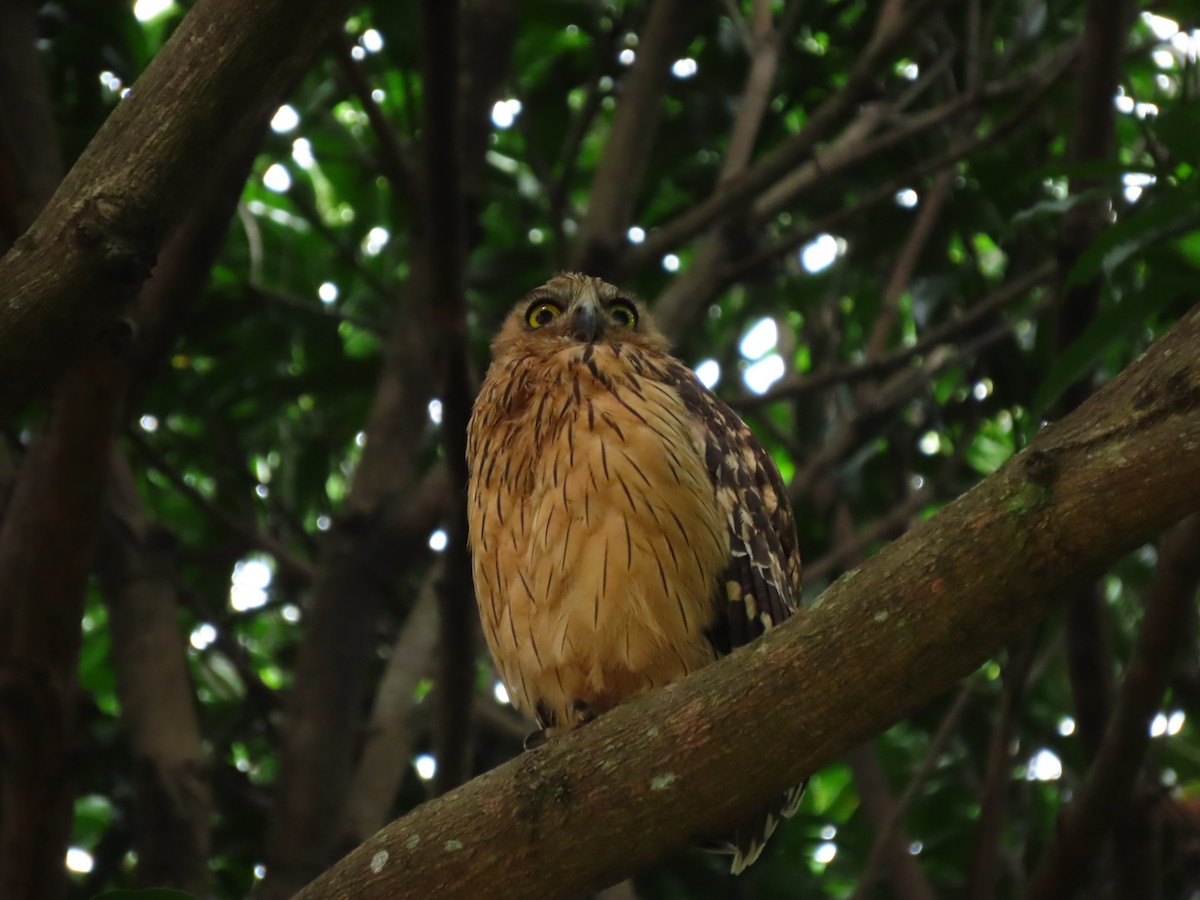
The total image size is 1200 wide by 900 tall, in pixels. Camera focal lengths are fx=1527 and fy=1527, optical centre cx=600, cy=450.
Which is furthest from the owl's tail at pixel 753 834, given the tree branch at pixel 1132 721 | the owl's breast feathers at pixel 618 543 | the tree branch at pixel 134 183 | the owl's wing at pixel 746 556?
the tree branch at pixel 134 183

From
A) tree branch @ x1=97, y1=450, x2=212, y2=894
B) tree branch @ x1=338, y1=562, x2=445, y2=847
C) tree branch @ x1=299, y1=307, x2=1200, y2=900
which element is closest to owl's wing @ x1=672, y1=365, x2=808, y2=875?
tree branch @ x1=338, y1=562, x2=445, y2=847

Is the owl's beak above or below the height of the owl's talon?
above

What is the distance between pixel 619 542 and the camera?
3119mm

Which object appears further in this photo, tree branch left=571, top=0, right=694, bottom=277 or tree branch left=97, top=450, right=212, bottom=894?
tree branch left=571, top=0, right=694, bottom=277

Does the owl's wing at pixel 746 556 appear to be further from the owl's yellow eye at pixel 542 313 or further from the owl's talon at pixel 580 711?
the owl's yellow eye at pixel 542 313

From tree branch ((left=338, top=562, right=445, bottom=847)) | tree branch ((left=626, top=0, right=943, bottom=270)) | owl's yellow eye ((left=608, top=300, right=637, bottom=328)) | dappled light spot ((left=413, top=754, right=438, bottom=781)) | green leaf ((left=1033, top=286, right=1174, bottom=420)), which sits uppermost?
tree branch ((left=626, top=0, right=943, bottom=270))

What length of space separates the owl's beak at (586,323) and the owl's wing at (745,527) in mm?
326

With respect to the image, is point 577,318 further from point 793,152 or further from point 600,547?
point 600,547

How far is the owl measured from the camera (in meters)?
3.14

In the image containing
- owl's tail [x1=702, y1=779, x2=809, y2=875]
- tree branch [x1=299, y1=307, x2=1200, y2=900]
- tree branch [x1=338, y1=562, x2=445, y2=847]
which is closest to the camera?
tree branch [x1=299, y1=307, x2=1200, y2=900]

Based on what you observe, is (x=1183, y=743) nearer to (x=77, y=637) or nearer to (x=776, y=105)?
(x=776, y=105)

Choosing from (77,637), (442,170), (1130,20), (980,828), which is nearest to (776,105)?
(1130,20)

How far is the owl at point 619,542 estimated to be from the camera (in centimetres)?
314

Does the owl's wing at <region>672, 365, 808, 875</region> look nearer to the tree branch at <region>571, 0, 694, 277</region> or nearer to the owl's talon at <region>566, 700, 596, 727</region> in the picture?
the owl's talon at <region>566, 700, 596, 727</region>
